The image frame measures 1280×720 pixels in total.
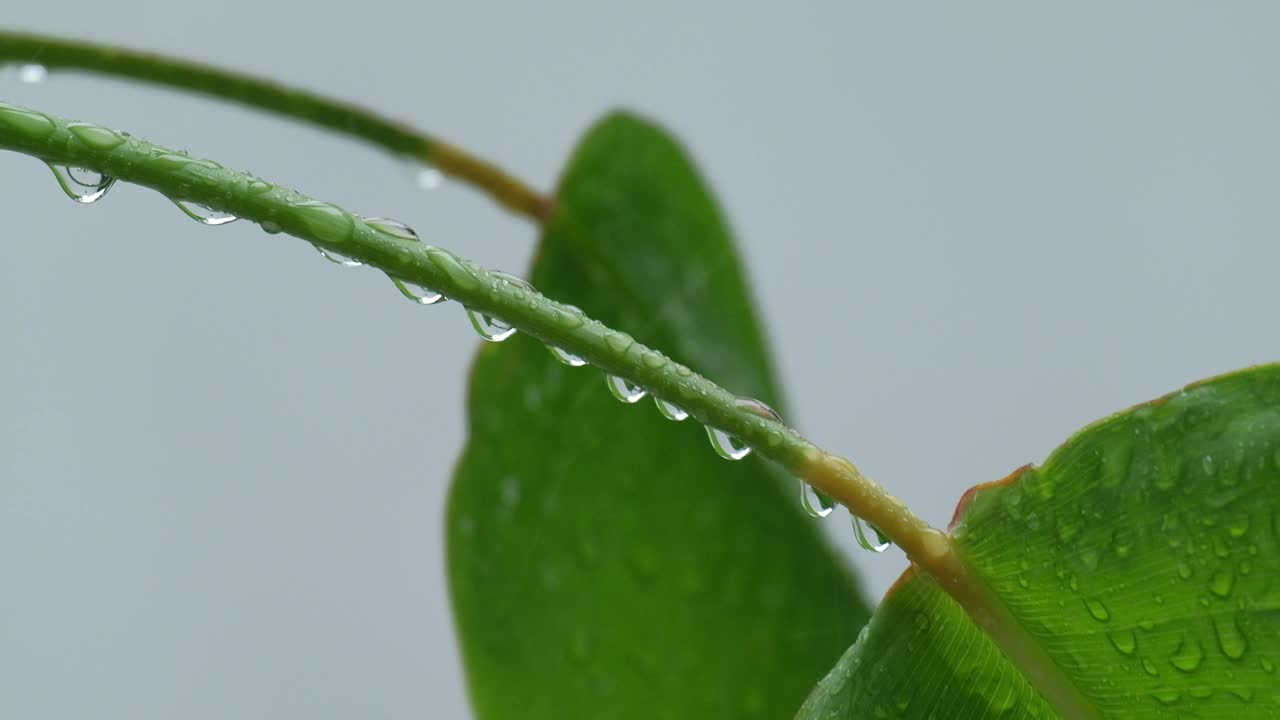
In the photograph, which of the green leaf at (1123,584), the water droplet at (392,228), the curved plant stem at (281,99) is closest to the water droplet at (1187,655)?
the green leaf at (1123,584)

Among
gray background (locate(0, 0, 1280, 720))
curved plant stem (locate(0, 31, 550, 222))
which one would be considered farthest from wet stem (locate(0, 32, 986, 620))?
gray background (locate(0, 0, 1280, 720))

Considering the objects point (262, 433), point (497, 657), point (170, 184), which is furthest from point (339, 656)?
point (170, 184)

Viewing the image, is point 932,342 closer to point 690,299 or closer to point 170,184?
point 690,299

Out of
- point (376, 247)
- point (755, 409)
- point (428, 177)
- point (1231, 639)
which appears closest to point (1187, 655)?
point (1231, 639)

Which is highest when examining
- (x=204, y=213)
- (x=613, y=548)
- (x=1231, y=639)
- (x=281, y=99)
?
(x=281, y=99)

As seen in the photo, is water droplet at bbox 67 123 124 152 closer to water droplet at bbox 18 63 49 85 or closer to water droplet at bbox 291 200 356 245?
water droplet at bbox 291 200 356 245

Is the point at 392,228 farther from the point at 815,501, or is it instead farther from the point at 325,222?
the point at 815,501

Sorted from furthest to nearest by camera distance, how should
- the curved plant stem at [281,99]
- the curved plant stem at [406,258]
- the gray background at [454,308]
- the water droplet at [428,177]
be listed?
the gray background at [454,308] → the water droplet at [428,177] → the curved plant stem at [281,99] → the curved plant stem at [406,258]

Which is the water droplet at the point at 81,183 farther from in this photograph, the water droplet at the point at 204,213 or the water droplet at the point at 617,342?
the water droplet at the point at 617,342
